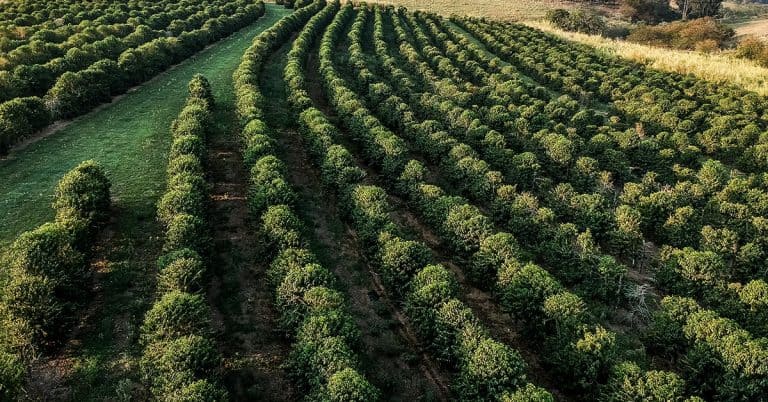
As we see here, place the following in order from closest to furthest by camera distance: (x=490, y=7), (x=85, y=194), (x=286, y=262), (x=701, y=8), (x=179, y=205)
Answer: (x=286, y=262) → (x=179, y=205) → (x=85, y=194) → (x=490, y=7) → (x=701, y=8)

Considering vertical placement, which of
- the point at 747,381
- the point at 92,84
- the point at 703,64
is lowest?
the point at 747,381

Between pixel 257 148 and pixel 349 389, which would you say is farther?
pixel 257 148

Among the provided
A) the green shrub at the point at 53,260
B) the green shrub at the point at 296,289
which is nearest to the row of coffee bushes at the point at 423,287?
the green shrub at the point at 296,289

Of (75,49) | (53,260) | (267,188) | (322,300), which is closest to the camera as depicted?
(322,300)

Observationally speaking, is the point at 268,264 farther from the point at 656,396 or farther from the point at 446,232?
the point at 656,396

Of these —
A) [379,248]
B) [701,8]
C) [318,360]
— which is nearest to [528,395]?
[318,360]

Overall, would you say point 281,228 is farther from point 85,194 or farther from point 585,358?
point 585,358
